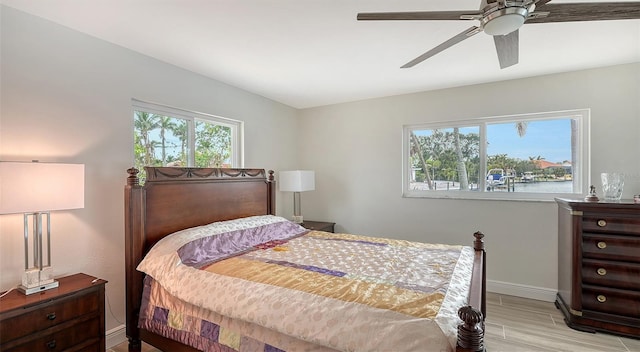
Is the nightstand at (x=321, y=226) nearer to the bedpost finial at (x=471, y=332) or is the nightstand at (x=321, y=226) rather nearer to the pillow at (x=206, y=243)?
the pillow at (x=206, y=243)

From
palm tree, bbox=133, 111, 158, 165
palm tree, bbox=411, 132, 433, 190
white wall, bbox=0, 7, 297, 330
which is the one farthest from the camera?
palm tree, bbox=411, 132, 433, 190

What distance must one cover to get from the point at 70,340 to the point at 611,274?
13.3ft

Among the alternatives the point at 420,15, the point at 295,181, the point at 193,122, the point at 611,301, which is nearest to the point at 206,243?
the point at 193,122

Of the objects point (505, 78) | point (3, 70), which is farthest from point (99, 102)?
point (505, 78)

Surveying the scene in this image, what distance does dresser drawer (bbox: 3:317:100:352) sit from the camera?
1675mm

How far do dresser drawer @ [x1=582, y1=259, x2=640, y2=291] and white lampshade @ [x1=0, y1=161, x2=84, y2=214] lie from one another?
396 cm

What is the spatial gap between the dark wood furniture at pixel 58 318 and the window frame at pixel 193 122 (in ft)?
3.60

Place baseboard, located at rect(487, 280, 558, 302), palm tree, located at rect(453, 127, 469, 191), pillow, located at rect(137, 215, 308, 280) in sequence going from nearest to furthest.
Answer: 1. pillow, located at rect(137, 215, 308, 280)
2. baseboard, located at rect(487, 280, 558, 302)
3. palm tree, located at rect(453, 127, 469, 191)

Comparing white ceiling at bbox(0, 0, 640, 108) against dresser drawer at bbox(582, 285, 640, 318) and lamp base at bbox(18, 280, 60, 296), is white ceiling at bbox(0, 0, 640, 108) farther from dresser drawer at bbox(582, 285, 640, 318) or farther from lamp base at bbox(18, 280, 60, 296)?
dresser drawer at bbox(582, 285, 640, 318)

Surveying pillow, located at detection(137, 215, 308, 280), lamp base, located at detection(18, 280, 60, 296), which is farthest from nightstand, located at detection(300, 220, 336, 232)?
lamp base, located at detection(18, 280, 60, 296)

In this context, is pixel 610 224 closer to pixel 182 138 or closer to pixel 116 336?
pixel 182 138

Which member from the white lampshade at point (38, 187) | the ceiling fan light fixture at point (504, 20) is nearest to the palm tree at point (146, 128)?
the white lampshade at point (38, 187)

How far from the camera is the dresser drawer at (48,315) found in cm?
158

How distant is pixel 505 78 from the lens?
10.7ft
